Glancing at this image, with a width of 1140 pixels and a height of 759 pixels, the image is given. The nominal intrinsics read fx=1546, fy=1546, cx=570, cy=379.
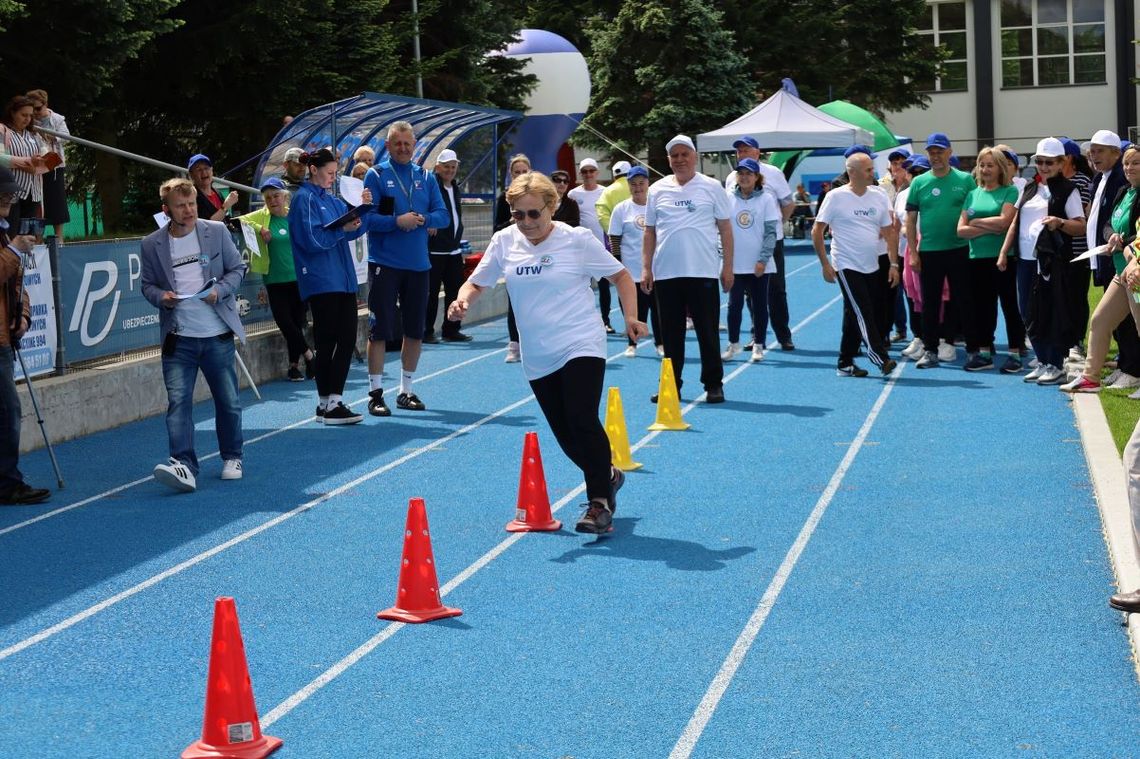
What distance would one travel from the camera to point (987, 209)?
1391 cm

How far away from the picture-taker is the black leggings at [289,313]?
14.5m

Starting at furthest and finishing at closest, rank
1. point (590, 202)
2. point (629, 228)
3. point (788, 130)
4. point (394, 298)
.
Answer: point (788, 130), point (590, 202), point (629, 228), point (394, 298)

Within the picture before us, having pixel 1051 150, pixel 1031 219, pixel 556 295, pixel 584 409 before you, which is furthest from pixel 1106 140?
pixel 584 409

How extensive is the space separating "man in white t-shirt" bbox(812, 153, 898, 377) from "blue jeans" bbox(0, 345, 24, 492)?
7387 mm

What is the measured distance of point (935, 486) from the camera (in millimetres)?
9148

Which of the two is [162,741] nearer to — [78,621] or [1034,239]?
[78,621]

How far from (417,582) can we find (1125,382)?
789 centimetres

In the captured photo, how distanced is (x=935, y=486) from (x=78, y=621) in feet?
16.3

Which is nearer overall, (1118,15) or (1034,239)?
(1034,239)

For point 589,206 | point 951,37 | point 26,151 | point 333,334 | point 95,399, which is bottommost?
point 95,399

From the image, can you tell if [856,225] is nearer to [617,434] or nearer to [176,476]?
[617,434]

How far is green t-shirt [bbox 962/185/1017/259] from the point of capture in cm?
1391

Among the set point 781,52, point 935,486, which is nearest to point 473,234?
point 935,486

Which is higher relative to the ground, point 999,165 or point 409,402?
point 999,165
